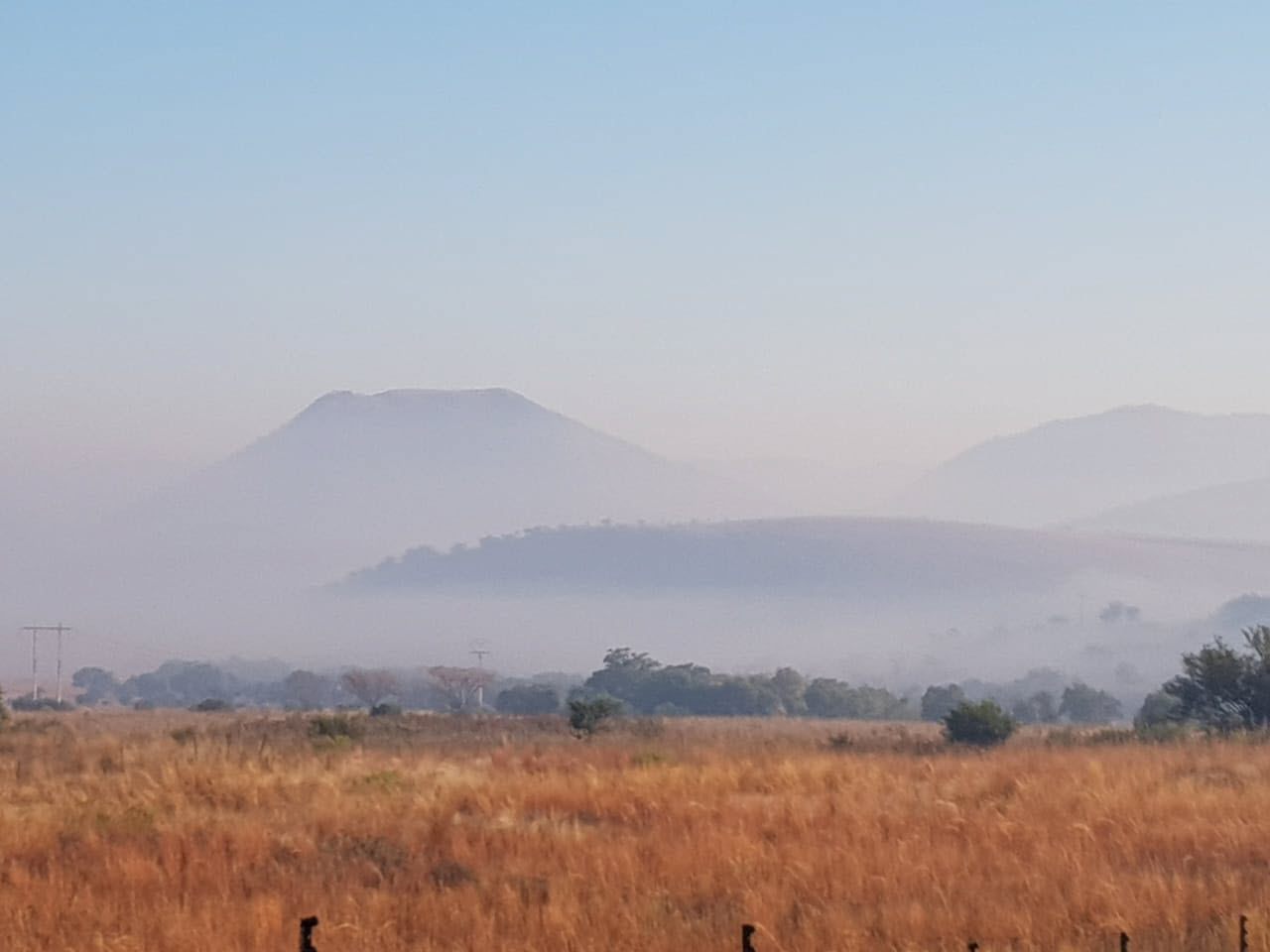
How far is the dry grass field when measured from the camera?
11.1 m

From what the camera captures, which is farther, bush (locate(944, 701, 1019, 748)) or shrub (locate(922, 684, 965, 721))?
shrub (locate(922, 684, 965, 721))

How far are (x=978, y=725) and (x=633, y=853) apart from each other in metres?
22.0

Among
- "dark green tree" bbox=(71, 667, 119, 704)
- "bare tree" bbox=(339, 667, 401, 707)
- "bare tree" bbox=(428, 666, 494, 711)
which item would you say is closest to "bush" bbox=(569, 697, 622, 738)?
"bare tree" bbox=(339, 667, 401, 707)

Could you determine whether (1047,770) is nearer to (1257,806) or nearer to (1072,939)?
(1257,806)

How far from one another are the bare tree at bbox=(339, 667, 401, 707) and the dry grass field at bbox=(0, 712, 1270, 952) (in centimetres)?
8140

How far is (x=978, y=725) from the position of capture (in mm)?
34906

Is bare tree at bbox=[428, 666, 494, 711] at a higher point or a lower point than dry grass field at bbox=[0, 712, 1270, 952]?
higher

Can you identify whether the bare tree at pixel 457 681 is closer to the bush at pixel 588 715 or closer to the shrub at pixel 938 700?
the shrub at pixel 938 700

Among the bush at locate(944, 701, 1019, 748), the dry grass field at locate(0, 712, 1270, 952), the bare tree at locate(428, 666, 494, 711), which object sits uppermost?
the bare tree at locate(428, 666, 494, 711)

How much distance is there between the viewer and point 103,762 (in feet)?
81.5

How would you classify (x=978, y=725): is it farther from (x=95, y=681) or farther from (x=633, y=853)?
(x=95, y=681)

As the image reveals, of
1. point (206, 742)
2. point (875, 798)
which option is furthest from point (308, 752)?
point (875, 798)

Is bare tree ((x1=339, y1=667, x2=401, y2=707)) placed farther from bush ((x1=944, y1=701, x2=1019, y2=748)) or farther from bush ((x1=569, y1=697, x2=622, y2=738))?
bush ((x1=944, y1=701, x2=1019, y2=748))

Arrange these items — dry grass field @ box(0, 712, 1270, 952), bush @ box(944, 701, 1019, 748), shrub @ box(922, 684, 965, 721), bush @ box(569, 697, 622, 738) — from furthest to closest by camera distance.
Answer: shrub @ box(922, 684, 965, 721) → bush @ box(569, 697, 622, 738) → bush @ box(944, 701, 1019, 748) → dry grass field @ box(0, 712, 1270, 952)
